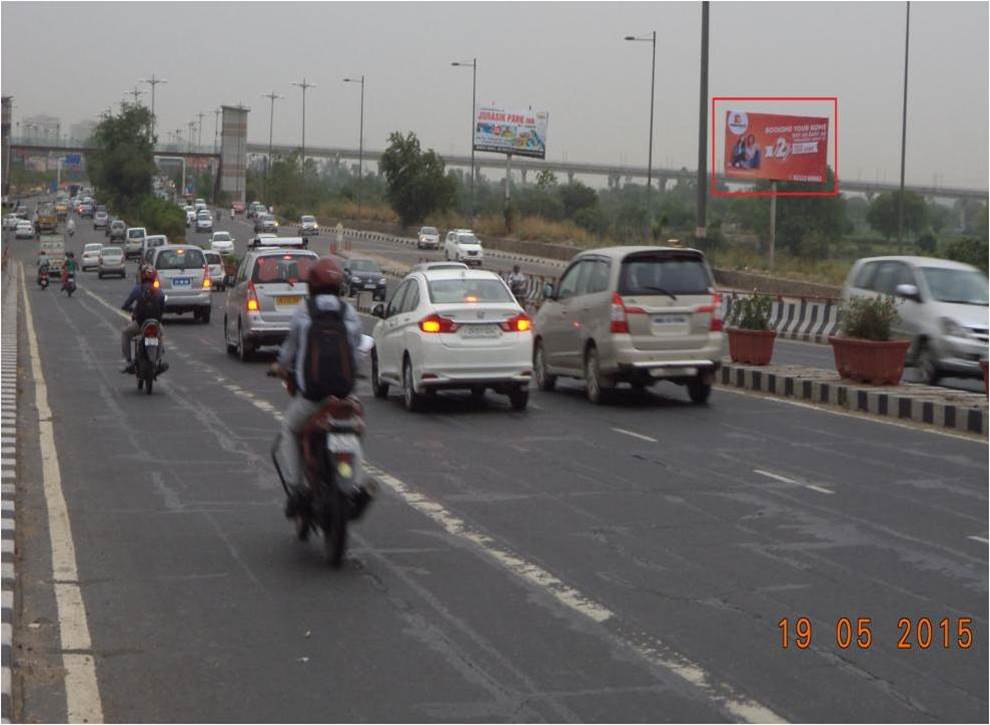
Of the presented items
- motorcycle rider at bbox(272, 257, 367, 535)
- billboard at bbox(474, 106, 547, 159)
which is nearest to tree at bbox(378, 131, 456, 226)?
billboard at bbox(474, 106, 547, 159)

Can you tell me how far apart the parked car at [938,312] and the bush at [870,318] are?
26cm

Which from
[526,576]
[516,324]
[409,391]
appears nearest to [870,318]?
[516,324]

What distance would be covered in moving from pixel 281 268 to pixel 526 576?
19.8 metres

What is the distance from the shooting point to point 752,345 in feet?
77.9

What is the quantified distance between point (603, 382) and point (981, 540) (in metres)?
9.23

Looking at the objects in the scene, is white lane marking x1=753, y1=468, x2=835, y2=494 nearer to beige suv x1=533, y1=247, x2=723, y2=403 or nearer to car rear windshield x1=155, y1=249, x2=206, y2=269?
beige suv x1=533, y1=247, x2=723, y2=403

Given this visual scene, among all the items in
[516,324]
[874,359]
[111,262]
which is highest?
[516,324]

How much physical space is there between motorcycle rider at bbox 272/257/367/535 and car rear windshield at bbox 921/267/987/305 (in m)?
14.6

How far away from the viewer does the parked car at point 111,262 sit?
77375 mm

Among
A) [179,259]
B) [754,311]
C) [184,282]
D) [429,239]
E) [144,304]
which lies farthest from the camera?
[429,239]

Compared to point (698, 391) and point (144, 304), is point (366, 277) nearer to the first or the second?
point (144, 304)

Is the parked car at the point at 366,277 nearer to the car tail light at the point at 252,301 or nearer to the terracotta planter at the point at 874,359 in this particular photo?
the car tail light at the point at 252,301

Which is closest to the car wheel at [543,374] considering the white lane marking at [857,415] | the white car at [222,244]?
the white lane marking at [857,415]

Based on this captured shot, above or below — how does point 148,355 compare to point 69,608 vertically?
above
